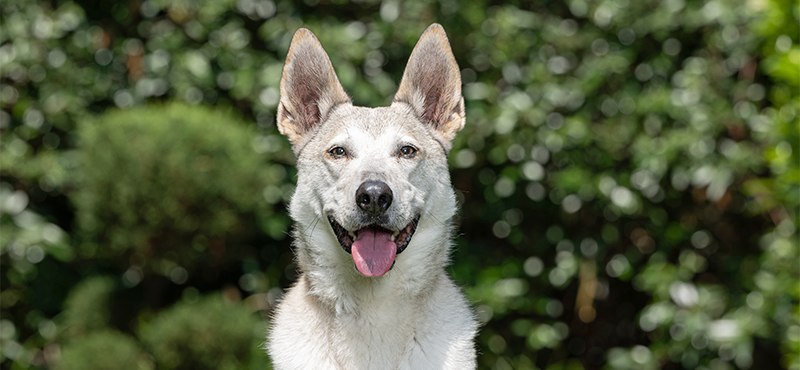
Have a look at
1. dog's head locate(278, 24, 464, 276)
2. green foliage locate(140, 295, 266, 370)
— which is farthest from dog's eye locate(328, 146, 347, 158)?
green foliage locate(140, 295, 266, 370)

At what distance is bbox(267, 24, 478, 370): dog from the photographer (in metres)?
2.65

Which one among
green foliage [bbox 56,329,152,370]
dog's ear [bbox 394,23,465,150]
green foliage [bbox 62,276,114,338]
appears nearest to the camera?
dog's ear [bbox 394,23,465,150]

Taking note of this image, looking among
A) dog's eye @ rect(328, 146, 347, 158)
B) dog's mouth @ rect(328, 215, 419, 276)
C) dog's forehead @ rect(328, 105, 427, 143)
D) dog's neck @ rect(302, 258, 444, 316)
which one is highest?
dog's forehead @ rect(328, 105, 427, 143)

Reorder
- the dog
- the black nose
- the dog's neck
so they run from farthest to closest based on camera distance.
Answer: the dog's neck, the dog, the black nose

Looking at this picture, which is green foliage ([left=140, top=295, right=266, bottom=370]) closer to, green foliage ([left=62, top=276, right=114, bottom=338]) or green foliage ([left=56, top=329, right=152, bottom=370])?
green foliage ([left=56, top=329, right=152, bottom=370])

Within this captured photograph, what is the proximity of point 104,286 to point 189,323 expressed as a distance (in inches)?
34.3

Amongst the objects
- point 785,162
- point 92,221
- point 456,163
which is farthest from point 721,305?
point 92,221

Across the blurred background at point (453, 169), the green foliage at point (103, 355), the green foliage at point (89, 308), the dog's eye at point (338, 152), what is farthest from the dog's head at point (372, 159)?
the green foliage at point (89, 308)

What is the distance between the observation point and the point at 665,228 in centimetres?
560

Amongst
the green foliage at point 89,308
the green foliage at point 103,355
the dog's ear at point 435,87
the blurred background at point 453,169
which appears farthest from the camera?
the green foliage at point 89,308

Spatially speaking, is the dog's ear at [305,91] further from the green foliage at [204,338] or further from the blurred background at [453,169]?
the green foliage at [204,338]

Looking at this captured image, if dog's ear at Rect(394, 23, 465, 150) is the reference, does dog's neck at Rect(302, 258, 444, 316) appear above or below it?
below

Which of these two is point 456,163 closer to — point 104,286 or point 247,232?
point 247,232

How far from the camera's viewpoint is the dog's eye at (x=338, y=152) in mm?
2869
